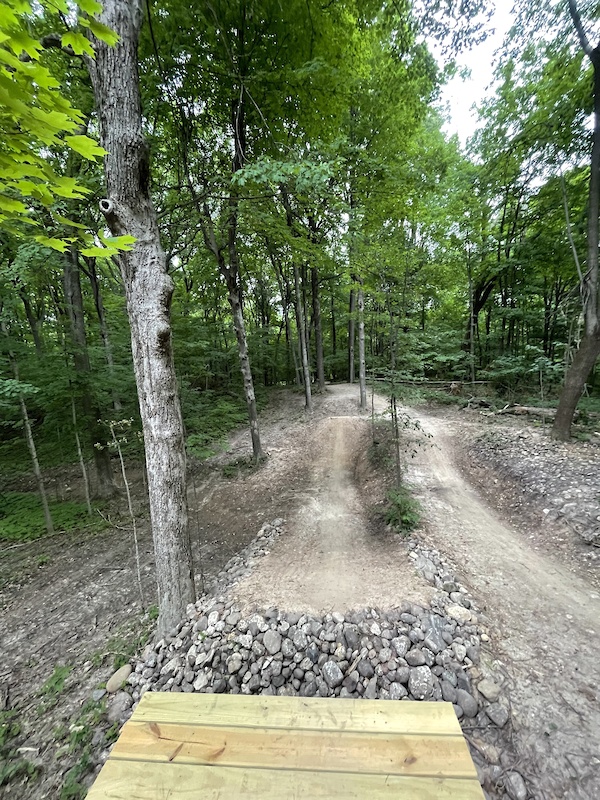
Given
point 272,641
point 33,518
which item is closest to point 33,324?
point 33,518

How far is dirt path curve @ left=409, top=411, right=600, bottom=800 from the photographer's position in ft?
7.77

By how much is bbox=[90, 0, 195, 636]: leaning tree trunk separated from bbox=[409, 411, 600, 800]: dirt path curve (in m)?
3.46

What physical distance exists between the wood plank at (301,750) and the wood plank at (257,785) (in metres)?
0.04

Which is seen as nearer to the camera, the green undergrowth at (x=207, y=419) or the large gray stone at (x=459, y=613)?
the large gray stone at (x=459, y=613)

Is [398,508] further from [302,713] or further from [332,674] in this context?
[302,713]

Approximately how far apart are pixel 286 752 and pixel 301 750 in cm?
7

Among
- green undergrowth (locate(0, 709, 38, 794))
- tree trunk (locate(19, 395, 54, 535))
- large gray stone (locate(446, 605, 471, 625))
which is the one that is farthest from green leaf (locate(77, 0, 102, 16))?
tree trunk (locate(19, 395, 54, 535))

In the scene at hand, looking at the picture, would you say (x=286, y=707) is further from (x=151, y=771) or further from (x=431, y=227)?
(x=431, y=227)

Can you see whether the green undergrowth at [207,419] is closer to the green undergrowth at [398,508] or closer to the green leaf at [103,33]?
the green undergrowth at [398,508]

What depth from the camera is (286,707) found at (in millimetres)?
1775

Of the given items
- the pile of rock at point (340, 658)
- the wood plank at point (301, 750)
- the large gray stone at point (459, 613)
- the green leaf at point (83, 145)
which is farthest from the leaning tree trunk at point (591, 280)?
the green leaf at point (83, 145)

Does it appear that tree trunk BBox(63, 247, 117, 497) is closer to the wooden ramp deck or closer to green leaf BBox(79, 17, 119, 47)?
green leaf BBox(79, 17, 119, 47)

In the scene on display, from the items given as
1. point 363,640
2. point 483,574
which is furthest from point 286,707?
point 483,574

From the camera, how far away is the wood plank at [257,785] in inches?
52.1
